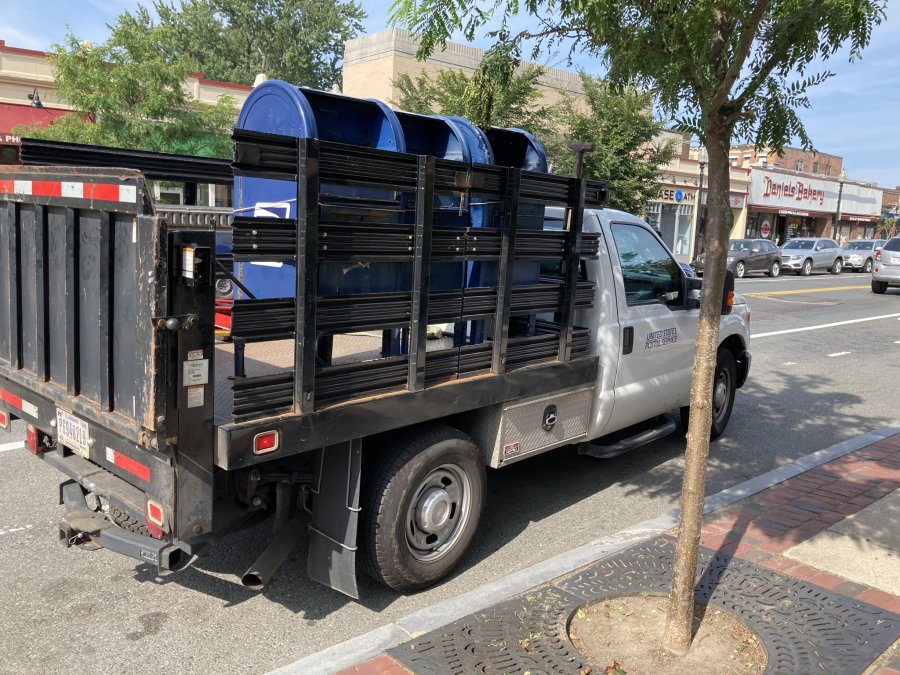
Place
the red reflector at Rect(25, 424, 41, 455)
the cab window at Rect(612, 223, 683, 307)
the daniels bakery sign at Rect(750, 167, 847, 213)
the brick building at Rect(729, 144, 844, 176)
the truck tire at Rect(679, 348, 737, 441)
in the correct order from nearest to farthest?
the red reflector at Rect(25, 424, 41, 455), the cab window at Rect(612, 223, 683, 307), the truck tire at Rect(679, 348, 737, 441), the daniels bakery sign at Rect(750, 167, 847, 213), the brick building at Rect(729, 144, 844, 176)

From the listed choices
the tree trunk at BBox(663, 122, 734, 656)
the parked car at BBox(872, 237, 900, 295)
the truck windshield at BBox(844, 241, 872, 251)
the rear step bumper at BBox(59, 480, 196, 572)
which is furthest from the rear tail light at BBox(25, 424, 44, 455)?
the truck windshield at BBox(844, 241, 872, 251)

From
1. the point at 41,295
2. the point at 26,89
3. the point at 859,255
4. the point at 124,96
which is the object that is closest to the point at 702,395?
the point at 41,295

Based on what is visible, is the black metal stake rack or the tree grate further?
the tree grate

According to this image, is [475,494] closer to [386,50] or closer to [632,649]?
[632,649]

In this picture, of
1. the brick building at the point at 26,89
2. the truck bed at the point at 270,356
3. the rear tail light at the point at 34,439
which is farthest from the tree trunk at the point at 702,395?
the brick building at the point at 26,89

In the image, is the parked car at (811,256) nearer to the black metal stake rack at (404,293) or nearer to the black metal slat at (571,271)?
the black metal stake rack at (404,293)

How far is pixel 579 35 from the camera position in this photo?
414 cm

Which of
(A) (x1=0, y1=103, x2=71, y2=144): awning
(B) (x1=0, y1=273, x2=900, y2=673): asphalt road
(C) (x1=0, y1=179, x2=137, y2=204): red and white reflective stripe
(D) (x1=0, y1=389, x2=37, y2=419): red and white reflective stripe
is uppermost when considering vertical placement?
(A) (x1=0, y1=103, x2=71, y2=144): awning

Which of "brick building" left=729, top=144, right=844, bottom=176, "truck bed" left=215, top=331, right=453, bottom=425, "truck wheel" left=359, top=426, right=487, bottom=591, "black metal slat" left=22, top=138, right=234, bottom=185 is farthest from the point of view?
"brick building" left=729, top=144, right=844, bottom=176

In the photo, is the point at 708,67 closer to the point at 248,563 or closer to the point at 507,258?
the point at 507,258

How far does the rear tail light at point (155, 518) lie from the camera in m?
3.19

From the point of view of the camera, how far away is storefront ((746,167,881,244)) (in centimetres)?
4550

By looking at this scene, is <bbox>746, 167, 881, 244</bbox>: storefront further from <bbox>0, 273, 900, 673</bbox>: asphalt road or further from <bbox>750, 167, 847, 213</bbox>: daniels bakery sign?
<bbox>0, 273, 900, 673</bbox>: asphalt road

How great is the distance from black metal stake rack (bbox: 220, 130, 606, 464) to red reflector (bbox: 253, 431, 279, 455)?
0.26 ft
